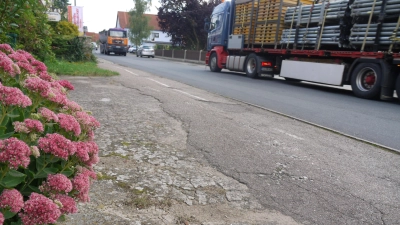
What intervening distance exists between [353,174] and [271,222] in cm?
173

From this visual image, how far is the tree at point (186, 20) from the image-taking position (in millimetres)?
44469

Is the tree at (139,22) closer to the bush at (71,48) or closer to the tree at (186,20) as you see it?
the tree at (186,20)

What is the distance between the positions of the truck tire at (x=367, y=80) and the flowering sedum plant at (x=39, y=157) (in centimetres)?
1112

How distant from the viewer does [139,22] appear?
68.4 metres

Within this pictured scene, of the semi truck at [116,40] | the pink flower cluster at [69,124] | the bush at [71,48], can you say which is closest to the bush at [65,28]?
the bush at [71,48]

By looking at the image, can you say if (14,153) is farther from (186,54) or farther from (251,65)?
(186,54)

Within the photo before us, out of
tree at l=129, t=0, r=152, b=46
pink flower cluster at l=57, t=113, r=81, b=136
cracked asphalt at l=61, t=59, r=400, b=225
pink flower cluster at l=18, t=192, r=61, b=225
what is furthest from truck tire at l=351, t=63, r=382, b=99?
tree at l=129, t=0, r=152, b=46

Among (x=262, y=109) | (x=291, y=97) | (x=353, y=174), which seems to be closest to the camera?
(x=353, y=174)

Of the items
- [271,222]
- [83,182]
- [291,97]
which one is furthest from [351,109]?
[83,182]

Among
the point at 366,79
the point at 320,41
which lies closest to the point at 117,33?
the point at 320,41

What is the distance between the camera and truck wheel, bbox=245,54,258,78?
700 inches

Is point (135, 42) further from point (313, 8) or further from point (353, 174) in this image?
point (353, 174)

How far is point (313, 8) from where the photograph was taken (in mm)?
14109

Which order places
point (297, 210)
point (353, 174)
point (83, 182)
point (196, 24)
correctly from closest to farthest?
point (83, 182) < point (297, 210) < point (353, 174) < point (196, 24)
